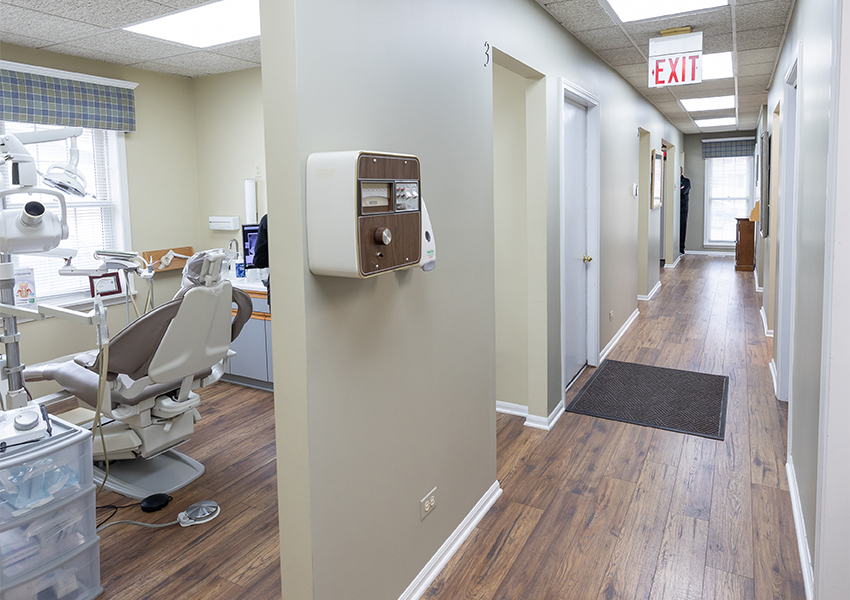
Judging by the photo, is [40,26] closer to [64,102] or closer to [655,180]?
[64,102]

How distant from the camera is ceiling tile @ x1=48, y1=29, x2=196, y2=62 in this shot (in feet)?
12.0

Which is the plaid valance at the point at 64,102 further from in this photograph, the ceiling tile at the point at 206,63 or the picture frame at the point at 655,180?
the picture frame at the point at 655,180

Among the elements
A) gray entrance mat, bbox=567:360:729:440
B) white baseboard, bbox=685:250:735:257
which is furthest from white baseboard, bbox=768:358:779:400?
white baseboard, bbox=685:250:735:257

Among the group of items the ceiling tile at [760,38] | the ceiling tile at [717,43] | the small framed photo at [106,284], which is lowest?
the small framed photo at [106,284]

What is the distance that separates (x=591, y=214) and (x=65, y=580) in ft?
12.5

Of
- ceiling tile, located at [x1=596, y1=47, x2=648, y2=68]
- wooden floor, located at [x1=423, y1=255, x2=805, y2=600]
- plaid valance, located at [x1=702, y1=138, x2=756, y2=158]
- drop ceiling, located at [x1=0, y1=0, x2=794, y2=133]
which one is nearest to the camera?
wooden floor, located at [x1=423, y1=255, x2=805, y2=600]

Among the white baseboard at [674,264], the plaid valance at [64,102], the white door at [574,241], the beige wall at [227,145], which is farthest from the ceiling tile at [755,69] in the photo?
the white baseboard at [674,264]

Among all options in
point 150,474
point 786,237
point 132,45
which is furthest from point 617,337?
point 132,45

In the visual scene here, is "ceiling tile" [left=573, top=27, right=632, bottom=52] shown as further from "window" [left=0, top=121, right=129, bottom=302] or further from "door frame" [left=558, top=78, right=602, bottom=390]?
"window" [left=0, top=121, right=129, bottom=302]

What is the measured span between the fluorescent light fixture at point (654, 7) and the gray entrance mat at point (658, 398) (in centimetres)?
241

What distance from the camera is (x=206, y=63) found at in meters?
4.42

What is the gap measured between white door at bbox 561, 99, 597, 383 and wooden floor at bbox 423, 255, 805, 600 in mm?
452

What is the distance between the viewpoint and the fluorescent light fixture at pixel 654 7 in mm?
3346

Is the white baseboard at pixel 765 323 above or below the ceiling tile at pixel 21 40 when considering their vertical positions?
below
